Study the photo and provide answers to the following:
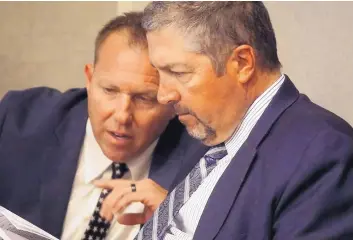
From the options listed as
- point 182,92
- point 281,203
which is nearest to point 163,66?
point 182,92

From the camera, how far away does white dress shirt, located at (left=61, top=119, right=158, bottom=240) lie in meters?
1.32

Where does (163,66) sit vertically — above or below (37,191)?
above

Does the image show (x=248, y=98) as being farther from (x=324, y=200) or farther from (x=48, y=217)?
(x=48, y=217)

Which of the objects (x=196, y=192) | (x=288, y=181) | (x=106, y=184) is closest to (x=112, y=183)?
(x=106, y=184)

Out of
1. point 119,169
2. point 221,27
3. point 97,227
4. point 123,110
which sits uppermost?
point 221,27

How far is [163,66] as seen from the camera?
3.35 ft

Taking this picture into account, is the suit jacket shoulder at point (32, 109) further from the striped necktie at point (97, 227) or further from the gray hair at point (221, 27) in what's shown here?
the gray hair at point (221, 27)

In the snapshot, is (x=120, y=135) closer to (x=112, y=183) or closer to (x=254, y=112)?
(x=112, y=183)

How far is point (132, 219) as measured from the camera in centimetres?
123

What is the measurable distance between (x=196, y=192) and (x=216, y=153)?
0.09 metres

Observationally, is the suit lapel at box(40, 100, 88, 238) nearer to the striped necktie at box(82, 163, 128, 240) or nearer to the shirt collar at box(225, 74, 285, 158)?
the striped necktie at box(82, 163, 128, 240)

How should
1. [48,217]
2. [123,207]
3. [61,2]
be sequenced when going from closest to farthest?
[123,207] → [48,217] → [61,2]

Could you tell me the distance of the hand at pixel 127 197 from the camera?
118 cm

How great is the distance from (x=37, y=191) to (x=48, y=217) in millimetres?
73
